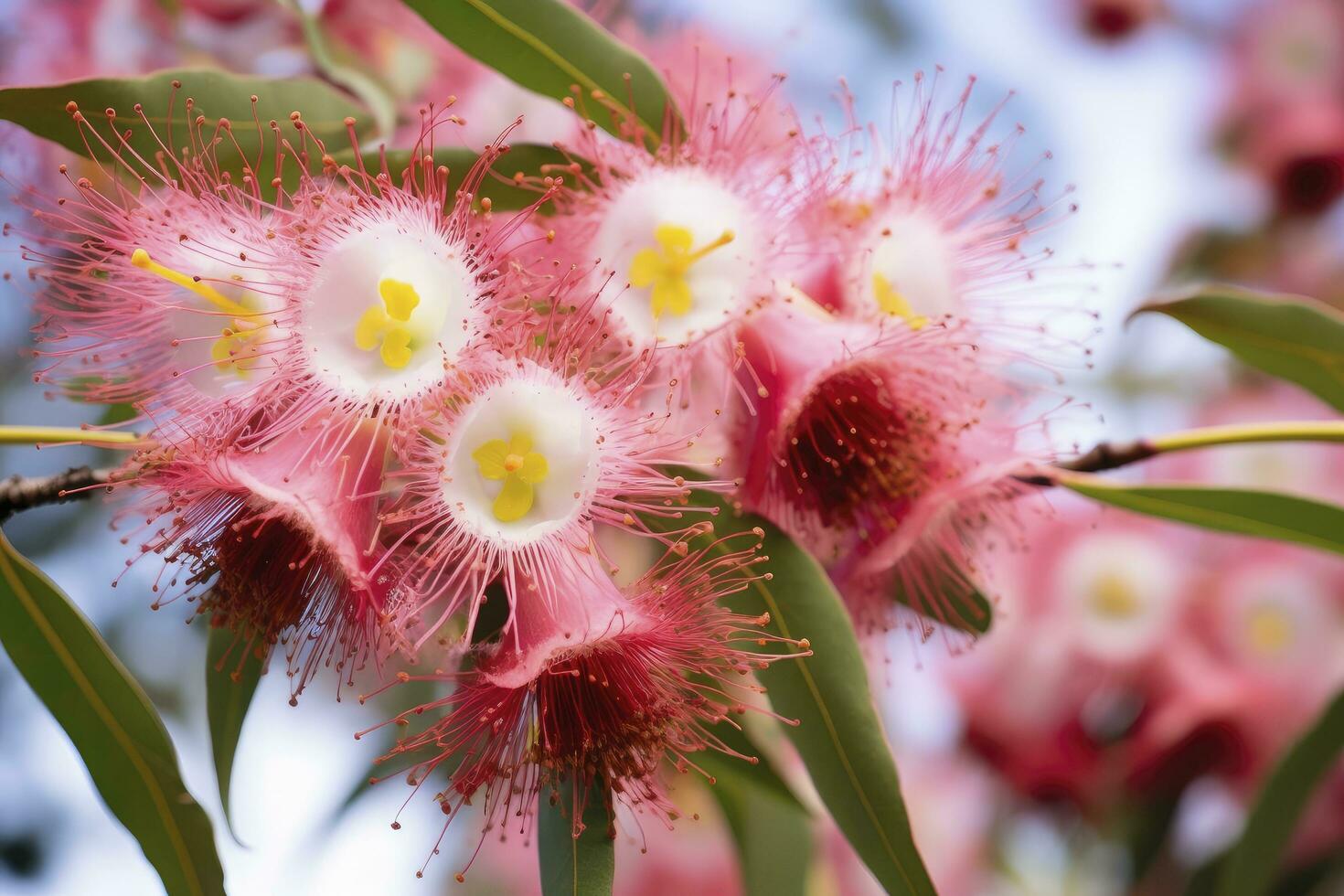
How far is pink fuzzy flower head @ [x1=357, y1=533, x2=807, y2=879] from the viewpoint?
3.06 ft

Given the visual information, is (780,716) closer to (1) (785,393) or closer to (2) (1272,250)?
(1) (785,393)

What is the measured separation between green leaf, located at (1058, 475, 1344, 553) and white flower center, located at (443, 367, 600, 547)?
64 cm

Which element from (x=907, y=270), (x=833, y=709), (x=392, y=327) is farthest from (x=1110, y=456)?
(x=392, y=327)

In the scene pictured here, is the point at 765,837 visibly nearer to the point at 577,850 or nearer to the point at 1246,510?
the point at 577,850

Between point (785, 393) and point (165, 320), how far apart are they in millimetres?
583

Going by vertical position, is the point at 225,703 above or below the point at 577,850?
below

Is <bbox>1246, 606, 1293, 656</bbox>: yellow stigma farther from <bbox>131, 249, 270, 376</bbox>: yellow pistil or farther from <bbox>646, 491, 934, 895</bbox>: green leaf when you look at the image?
<bbox>131, 249, 270, 376</bbox>: yellow pistil

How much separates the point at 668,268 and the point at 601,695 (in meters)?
0.42

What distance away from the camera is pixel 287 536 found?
0.97 m

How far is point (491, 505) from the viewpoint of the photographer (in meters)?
0.96

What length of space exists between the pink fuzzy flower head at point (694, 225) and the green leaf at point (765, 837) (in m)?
0.61

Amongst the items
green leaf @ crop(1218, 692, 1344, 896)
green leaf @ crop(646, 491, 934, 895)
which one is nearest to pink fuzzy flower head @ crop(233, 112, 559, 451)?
green leaf @ crop(646, 491, 934, 895)

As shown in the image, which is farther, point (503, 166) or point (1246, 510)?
point (1246, 510)

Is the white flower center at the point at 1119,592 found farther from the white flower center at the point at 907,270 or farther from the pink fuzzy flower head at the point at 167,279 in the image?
the pink fuzzy flower head at the point at 167,279
